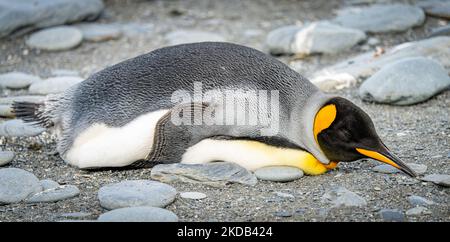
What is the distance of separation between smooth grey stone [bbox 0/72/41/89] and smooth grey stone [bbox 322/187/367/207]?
101 inches

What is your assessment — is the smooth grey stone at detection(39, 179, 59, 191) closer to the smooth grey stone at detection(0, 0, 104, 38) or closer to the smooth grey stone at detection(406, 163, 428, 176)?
the smooth grey stone at detection(406, 163, 428, 176)

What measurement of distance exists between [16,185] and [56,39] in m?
2.75

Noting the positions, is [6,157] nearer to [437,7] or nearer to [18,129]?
[18,129]

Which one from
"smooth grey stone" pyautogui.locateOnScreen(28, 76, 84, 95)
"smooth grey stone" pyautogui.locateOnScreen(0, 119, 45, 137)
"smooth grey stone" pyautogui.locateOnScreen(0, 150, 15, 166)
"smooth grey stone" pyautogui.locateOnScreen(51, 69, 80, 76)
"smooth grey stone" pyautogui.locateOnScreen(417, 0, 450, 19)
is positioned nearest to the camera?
"smooth grey stone" pyautogui.locateOnScreen(0, 150, 15, 166)

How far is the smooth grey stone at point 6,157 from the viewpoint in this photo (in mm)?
3439

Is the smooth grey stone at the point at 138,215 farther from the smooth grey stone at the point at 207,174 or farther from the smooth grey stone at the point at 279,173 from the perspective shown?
the smooth grey stone at the point at 279,173

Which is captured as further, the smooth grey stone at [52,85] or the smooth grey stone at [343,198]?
the smooth grey stone at [52,85]

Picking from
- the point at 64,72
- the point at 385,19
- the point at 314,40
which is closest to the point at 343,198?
the point at 314,40

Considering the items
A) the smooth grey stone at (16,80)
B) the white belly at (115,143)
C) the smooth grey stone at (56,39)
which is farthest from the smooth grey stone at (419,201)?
the smooth grey stone at (56,39)

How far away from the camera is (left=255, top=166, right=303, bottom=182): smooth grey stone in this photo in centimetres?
313

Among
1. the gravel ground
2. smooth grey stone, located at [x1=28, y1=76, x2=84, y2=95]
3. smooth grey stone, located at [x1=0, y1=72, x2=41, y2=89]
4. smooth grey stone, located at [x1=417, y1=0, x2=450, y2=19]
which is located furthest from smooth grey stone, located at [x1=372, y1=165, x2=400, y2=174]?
smooth grey stone, located at [x1=417, y1=0, x2=450, y2=19]

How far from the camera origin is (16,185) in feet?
10.0

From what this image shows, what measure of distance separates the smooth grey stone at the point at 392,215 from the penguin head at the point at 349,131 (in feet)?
0.84
